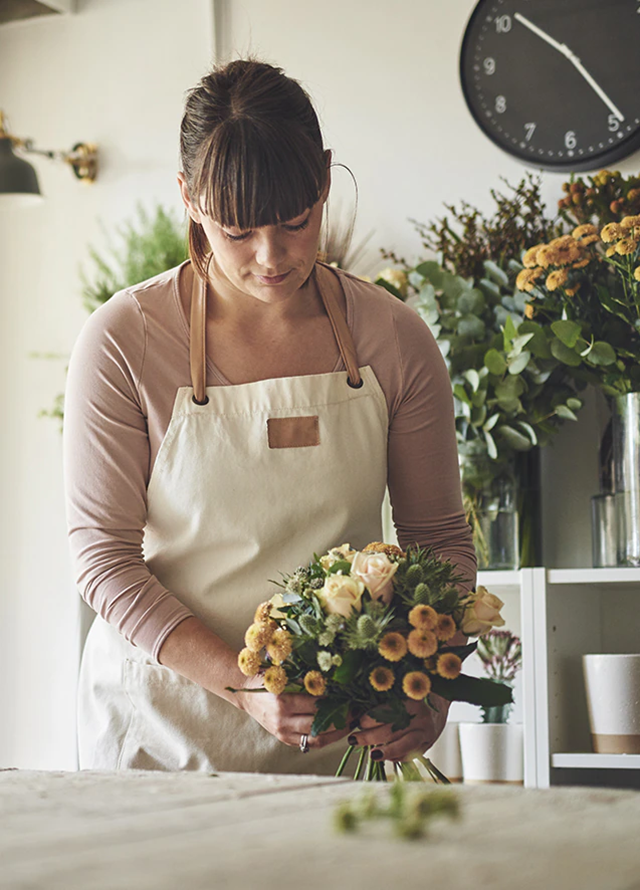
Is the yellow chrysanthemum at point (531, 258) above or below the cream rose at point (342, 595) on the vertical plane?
above

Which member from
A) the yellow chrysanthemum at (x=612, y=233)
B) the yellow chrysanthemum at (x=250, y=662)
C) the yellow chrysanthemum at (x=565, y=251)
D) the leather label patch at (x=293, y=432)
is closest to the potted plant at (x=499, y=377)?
the yellow chrysanthemum at (x=565, y=251)

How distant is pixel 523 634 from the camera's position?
2.01 m

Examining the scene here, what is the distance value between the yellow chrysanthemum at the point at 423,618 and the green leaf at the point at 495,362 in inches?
42.2

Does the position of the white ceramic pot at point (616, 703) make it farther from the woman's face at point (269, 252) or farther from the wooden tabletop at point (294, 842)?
the wooden tabletop at point (294, 842)

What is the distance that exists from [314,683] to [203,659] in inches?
8.3

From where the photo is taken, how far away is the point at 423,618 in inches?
43.6

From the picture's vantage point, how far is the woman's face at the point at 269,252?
4.27ft

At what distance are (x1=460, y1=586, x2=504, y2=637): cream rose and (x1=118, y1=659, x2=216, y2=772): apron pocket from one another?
357mm

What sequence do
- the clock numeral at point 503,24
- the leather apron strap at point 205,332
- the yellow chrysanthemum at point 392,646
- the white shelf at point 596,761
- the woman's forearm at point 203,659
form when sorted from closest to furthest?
the yellow chrysanthemum at point 392,646 → the woman's forearm at point 203,659 → the leather apron strap at point 205,332 → the white shelf at point 596,761 → the clock numeral at point 503,24

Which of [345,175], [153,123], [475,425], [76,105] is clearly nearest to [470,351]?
[475,425]

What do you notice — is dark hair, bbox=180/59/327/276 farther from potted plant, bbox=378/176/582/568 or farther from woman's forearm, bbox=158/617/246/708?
potted plant, bbox=378/176/582/568

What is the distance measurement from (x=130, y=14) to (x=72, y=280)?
0.76 m

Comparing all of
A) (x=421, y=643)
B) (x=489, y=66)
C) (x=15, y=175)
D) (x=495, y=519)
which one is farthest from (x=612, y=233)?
(x=15, y=175)

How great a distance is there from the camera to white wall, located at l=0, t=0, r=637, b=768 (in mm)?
2619
